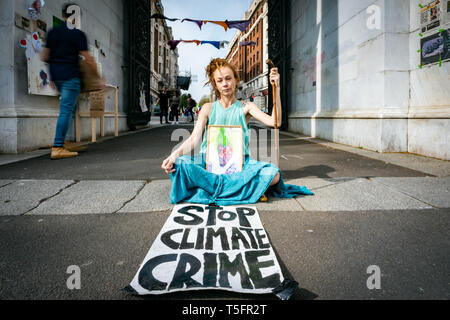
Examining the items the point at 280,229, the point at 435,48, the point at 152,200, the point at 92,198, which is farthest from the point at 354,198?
the point at 435,48

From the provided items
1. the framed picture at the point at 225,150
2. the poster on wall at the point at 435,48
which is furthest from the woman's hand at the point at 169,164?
the poster on wall at the point at 435,48

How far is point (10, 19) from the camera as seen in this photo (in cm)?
468

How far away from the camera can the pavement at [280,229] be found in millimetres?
1294

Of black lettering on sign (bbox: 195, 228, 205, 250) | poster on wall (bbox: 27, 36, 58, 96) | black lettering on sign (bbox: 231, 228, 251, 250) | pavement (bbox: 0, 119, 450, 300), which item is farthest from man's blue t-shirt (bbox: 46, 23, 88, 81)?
black lettering on sign (bbox: 231, 228, 251, 250)

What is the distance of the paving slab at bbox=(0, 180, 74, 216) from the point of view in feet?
7.52

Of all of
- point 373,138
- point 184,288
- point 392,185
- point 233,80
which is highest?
point 233,80

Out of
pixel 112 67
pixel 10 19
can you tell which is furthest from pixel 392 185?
pixel 112 67

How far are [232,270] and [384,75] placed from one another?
505 cm

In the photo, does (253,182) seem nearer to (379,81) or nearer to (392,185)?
(392,185)

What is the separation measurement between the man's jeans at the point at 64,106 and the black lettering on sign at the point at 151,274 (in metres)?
3.82

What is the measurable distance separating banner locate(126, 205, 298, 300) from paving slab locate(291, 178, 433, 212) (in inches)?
28.2

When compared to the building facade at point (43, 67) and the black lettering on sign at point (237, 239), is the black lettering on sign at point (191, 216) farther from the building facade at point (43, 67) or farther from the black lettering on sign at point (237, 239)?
the building facade at point (43, 67)

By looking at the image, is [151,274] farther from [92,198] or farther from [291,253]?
[92,198]

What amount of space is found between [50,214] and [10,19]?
4.23 meters
